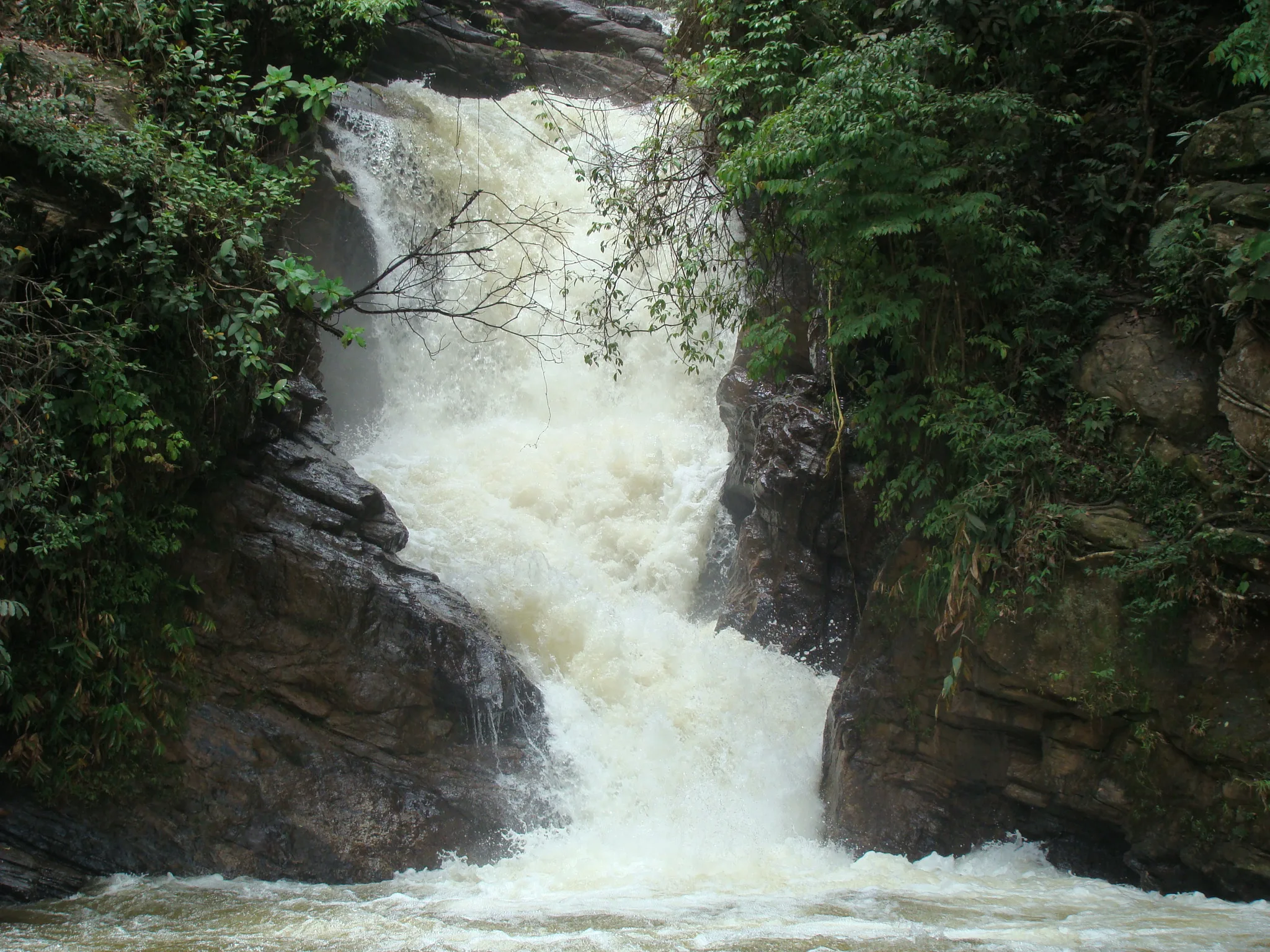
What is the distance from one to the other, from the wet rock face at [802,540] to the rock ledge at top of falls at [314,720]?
2781 millimetres

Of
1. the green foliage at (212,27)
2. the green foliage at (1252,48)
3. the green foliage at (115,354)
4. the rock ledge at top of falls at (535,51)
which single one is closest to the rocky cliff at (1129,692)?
the green foliage at (1252,48)

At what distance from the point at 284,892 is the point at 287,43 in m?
7.13

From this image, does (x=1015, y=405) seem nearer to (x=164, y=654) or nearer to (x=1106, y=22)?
(x=1106, y=22)

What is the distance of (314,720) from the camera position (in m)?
7.27

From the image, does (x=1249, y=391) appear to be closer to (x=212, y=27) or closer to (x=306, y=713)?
(x=306, y=713)

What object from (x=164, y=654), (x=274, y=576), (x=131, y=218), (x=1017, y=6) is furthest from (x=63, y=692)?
(x=1017, y=6)

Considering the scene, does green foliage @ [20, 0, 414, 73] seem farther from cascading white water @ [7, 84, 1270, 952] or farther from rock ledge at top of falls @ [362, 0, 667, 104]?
rock ledge at top of falls @ [362, 0, 667, 104]

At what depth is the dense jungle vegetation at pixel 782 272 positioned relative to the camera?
19.2ft

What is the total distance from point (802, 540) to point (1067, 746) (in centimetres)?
362

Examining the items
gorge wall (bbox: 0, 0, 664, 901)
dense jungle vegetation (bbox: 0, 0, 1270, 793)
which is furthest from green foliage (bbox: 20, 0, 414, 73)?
gorge wall (bbox: 0, 0, 664, 901)

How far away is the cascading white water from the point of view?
5.01 meters

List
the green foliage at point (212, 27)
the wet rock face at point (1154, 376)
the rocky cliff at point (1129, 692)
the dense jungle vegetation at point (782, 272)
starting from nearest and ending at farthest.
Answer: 1. the rocky cliff at point (1129, 692)
2. the dense jungle vegetation at point (782, 272)
3. the wet rock face at point (1154, 376)
4. the green foliage at point (212, 27)

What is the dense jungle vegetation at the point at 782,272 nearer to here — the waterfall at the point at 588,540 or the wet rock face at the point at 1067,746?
the wet rock face at the point at 1067,746

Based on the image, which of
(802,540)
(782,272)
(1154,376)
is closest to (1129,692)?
(1154,376)
